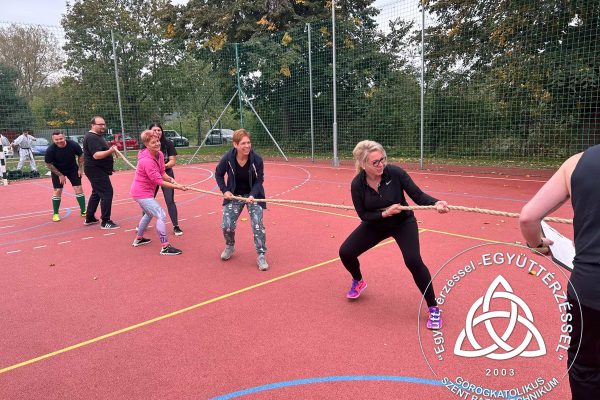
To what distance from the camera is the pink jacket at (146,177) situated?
5.76 m

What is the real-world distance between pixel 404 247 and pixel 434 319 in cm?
60

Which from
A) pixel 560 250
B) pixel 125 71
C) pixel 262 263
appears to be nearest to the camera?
pixel 560 250

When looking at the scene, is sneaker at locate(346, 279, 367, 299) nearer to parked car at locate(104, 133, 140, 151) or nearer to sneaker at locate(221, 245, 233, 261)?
sneaker at locate(221, 245, 233, 261)

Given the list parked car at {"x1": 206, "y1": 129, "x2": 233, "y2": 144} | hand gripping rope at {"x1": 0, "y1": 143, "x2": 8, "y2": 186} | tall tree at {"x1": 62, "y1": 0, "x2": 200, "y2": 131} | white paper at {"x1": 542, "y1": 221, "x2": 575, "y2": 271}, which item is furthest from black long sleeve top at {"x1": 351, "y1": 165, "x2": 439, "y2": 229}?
parked car at {"x1": 206, "y1": 129, "x2": 233, "y2": 144}

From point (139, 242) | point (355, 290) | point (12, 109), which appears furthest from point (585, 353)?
point (12, 109)

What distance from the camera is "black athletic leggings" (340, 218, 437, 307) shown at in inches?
136

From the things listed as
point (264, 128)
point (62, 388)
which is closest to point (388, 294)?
point (62, 388)

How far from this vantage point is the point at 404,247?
11.5 feet

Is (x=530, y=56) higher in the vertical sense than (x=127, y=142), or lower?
higher

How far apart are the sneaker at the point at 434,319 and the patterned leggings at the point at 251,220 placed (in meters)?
2.27

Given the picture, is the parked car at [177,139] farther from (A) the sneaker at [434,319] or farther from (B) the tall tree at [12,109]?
(A) the sneaker at [434,319]

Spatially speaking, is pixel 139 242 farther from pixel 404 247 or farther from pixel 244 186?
pixel 404 247

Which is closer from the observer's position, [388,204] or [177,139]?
[388,204]

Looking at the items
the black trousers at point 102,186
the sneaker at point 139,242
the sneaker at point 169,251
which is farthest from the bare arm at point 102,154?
the sneaker at point 169,251
